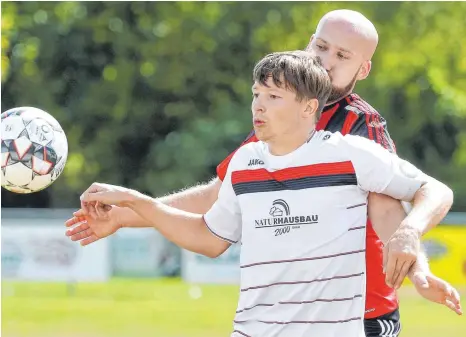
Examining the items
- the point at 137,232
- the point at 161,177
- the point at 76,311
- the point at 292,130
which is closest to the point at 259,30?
the point at 161,177

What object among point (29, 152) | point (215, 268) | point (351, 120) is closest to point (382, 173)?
point (351, 120)

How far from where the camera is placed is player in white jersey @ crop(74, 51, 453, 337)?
→ 4.47 meters

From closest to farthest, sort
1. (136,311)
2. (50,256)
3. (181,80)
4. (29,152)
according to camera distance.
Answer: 1. (29,152)
2. (136,311)
3. (50,256)
4. (181,80)

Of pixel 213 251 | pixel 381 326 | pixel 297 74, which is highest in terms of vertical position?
pixel 297 74

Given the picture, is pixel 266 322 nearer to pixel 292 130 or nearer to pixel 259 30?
pixel 292 130

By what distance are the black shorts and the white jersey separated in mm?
650

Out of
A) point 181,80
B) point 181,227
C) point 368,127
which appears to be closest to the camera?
point 181,227

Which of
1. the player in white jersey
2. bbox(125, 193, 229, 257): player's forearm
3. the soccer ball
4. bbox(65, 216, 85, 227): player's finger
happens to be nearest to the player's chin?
the player in white jersey

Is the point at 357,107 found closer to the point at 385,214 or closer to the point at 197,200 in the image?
the point at 385,214

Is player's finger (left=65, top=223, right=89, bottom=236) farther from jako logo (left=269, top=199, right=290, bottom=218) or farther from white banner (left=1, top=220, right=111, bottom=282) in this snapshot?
white banner (left=1, top=220, right=111, bottom=282)

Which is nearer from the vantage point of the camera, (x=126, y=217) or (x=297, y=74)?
(x=297, y=74)

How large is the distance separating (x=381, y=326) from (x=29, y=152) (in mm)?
2184

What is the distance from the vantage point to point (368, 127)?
16.8 ft

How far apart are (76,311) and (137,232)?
294cm
